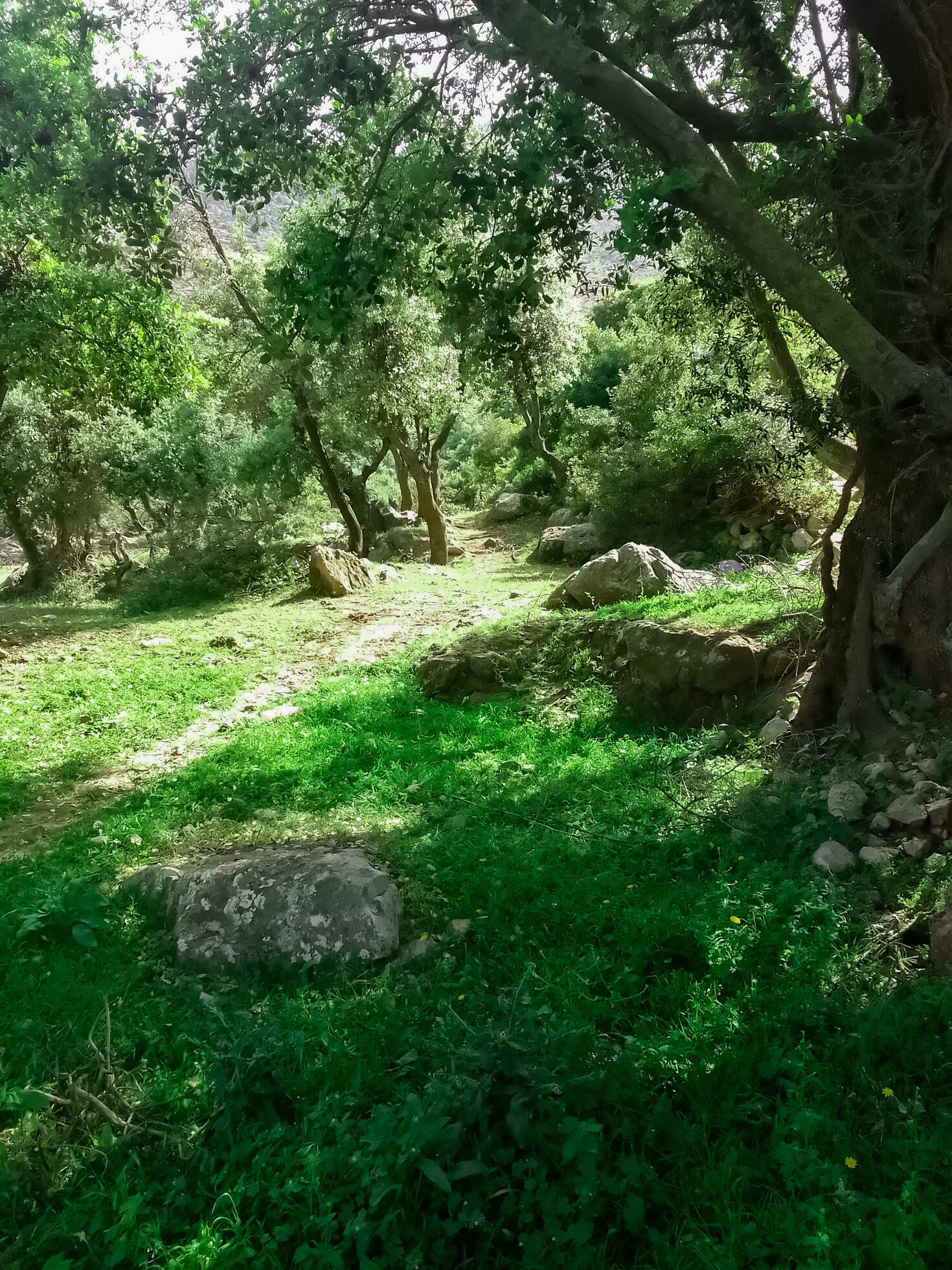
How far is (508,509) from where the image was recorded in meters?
30.4

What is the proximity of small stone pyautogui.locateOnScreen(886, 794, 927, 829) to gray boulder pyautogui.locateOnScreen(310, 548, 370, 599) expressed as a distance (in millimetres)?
12516

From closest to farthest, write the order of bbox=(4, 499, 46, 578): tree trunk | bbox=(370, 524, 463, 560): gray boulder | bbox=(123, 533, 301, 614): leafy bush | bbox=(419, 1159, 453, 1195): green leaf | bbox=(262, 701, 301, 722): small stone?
1. bbox=(419, 1159, 453, 1195): green leaf
2. bbox=(262, 701, 301, 722): small stone
3. bbox=(123, 533, 301, 614): leafy bush
4. bbox=(4, 499, 46, 578): tree trunk
5. bbox=(370, 524, 463, 560): gray boulder

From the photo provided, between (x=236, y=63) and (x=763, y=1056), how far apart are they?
748 cm

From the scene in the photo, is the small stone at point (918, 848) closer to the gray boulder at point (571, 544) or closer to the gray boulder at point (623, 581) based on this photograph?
the gray boulder at point (623, 581)

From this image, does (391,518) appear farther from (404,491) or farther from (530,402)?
(530,402)

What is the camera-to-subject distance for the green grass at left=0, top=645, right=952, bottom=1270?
2.52 m

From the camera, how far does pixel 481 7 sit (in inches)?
189

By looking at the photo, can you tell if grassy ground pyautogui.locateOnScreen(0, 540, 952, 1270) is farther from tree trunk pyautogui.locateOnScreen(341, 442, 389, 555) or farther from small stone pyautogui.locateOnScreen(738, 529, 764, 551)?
tree trunk pyautogui.locateOnScreen(341, 442, 389, 555)

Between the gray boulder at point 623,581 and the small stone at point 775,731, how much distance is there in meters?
4.61

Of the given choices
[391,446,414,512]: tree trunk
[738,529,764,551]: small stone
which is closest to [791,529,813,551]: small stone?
[738,529,764,551]: small stone

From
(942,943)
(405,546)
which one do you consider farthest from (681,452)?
(942,943)

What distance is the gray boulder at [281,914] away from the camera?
418cm

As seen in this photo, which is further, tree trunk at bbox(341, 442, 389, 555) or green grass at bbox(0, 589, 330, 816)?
tree trunk at bbox(341, 442, 389, 555)

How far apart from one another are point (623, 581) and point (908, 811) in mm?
6749
